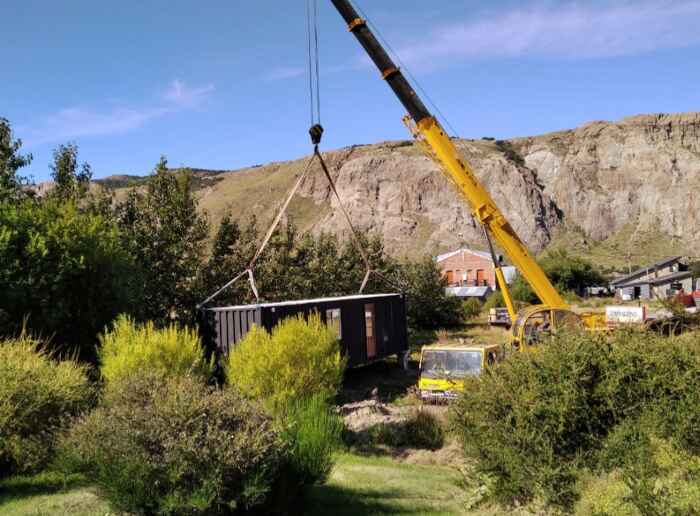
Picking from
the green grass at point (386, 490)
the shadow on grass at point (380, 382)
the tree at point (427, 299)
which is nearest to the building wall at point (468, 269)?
the tree at point (427, 299)

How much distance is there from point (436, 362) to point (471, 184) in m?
7.19

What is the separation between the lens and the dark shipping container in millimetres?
18719

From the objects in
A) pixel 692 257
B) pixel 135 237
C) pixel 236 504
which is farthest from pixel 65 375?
pixel 692 257

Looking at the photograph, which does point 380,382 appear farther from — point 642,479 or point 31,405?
point 642,479

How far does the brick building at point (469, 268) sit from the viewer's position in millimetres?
94188

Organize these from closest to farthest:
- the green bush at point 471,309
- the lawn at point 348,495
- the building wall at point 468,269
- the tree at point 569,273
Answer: the lawn at point 348,495 → the green bush at point 471,309 → the tree at point 569,273 → the building wall at point 468,269

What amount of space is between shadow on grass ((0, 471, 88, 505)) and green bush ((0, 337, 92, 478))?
0.59 ft

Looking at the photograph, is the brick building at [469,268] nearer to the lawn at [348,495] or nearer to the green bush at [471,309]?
the green bush at [471,309]

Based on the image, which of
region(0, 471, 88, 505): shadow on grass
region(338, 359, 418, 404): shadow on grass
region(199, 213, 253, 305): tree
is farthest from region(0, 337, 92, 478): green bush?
region(199, 213, 253, 305): tree

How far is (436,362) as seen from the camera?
1798cm

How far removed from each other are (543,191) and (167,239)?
130 metres

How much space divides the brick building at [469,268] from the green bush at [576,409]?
279 feet

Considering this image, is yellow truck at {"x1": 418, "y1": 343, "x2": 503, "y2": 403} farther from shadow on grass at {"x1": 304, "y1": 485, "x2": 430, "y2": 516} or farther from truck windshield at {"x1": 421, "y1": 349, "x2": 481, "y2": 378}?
shadow on grass at {"x1": 304, "y1": 485, "x2": 430, "y2": 516}

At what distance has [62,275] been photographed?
1747 cm
